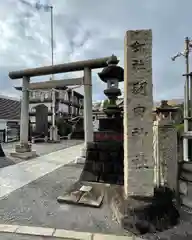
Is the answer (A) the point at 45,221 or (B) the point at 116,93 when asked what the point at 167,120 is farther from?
(A) the point at 45,221

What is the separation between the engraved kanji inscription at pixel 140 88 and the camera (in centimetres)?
331

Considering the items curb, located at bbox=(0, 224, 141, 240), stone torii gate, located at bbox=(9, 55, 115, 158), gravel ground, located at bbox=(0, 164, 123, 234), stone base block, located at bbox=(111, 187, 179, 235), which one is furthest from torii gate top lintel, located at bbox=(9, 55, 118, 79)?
curb, located at bbox=(0, 224, 141, 240)

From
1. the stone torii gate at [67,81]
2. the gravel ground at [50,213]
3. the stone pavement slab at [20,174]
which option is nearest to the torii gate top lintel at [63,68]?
the stone torii gate at [67,81]

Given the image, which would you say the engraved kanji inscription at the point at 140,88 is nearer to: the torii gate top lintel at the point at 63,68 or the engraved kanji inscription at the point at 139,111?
the engraved kanji inscription at the point at 139,111

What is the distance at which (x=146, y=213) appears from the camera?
10.0ft

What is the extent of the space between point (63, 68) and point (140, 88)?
515 centimetres

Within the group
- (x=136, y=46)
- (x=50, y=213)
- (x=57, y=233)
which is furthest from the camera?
(x=50, y=213)

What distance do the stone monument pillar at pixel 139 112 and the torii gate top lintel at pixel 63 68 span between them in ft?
11.8

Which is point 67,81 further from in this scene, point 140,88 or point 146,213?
Result: point 146,213

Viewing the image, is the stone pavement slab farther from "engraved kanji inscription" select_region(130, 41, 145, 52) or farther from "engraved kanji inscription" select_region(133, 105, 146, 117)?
"engraved kanji inscription" select_region(130, 41, 145, 52)

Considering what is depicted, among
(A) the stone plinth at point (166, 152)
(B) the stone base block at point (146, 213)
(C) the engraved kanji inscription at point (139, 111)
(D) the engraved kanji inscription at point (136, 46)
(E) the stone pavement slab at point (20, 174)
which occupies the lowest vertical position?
(E) the stone pavement slab at point (20, 174)

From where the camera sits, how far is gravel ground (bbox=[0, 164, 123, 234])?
3.07 metres

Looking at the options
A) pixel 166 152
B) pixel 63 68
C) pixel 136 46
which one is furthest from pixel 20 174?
pixel 136 46

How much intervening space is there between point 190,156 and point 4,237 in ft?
12.3
